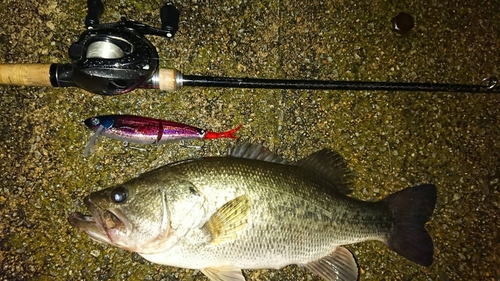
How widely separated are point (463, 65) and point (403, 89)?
0.75 metres

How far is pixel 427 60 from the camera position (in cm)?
280

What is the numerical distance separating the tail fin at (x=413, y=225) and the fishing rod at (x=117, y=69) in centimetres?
76

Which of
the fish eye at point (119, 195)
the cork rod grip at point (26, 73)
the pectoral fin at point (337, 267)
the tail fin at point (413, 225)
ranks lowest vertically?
the pectoral fin at point (337, 267)

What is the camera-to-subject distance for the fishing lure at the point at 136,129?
7.25 feet

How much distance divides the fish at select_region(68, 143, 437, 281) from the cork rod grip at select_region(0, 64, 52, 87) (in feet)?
2.45

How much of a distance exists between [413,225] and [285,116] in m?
1.07

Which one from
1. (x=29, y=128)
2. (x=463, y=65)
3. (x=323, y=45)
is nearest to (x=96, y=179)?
(x=29, y=128)

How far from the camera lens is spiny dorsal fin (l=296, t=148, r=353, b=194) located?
92.9 inches

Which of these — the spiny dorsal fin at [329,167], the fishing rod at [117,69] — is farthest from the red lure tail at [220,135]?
the spiny dorsal fin at [329,167]

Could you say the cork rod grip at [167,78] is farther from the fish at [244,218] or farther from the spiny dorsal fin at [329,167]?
the spiny dorsal fin at [329,167]

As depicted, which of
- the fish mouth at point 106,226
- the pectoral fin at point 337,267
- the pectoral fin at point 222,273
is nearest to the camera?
the fish mouth at point 106,226

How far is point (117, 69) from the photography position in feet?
6.51

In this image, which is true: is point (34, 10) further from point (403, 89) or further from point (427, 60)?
point (427, 60)

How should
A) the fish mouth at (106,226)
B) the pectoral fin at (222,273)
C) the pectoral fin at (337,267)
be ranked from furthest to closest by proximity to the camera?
the pectoral fin at (337,267), the pectoral fin at (222,273), the fish mouth at (106,226)
